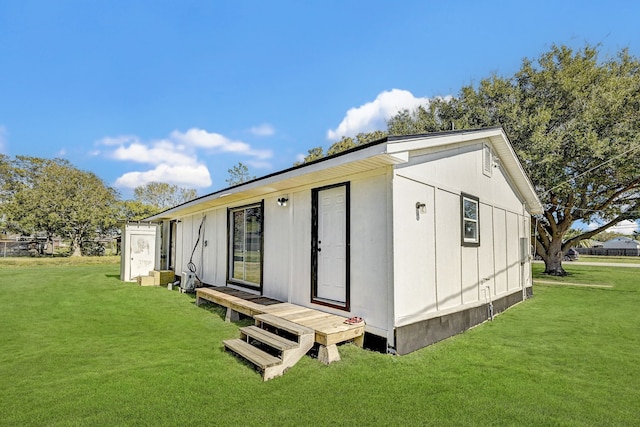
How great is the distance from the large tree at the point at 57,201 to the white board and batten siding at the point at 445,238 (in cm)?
3119

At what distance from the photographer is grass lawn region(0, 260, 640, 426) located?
2684 millimetres

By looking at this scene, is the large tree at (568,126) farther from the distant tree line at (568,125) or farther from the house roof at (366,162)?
the house roof at (366,162)

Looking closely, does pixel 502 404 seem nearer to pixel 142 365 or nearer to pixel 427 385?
pixel 427 385

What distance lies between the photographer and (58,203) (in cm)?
2800

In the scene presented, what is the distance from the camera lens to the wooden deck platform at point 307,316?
389cm

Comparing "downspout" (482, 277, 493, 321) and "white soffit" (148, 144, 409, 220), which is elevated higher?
"white soffit" (148, 144, 409, 220)

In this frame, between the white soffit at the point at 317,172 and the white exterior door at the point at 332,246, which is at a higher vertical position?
the white soffit at the point at 317,172

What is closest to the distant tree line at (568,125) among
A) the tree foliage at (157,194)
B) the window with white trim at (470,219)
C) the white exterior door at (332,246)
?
the window with white trim at (470,219)

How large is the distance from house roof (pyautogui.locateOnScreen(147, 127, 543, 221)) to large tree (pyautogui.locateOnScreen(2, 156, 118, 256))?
26495 mm

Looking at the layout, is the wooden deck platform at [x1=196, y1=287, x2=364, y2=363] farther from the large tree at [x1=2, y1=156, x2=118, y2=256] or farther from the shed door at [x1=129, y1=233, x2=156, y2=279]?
the large tree at [x1=2, y1=156, x2=118, y2=256]

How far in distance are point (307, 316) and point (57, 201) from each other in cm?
3223

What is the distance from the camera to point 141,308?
7.26 meters

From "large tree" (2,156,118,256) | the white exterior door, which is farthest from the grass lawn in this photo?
"large tree" (2,156,118,256)

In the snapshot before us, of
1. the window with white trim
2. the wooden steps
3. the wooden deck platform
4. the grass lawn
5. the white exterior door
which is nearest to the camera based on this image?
the grass lawn
